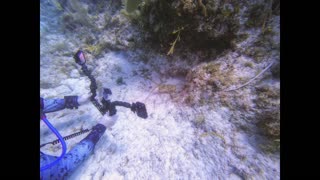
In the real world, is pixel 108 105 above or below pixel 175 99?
below

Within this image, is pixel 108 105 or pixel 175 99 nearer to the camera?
pixel 175 99

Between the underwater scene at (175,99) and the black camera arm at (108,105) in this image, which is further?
the black camera arm at (108,105)

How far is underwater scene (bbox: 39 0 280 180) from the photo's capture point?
2.38m

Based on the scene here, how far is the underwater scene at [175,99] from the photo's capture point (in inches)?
93.6

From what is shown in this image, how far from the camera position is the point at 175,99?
11.2 feet

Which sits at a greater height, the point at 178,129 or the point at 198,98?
the point at 198,98

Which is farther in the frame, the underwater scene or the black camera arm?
the black camera arm

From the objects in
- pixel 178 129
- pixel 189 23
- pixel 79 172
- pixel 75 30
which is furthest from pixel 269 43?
pixel 75 30

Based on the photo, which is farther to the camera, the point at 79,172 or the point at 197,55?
the point at 197,55

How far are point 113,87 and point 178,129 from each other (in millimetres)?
2026

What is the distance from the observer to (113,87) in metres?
4.22

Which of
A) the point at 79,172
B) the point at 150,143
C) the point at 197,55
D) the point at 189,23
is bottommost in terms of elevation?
the point at 79,172
